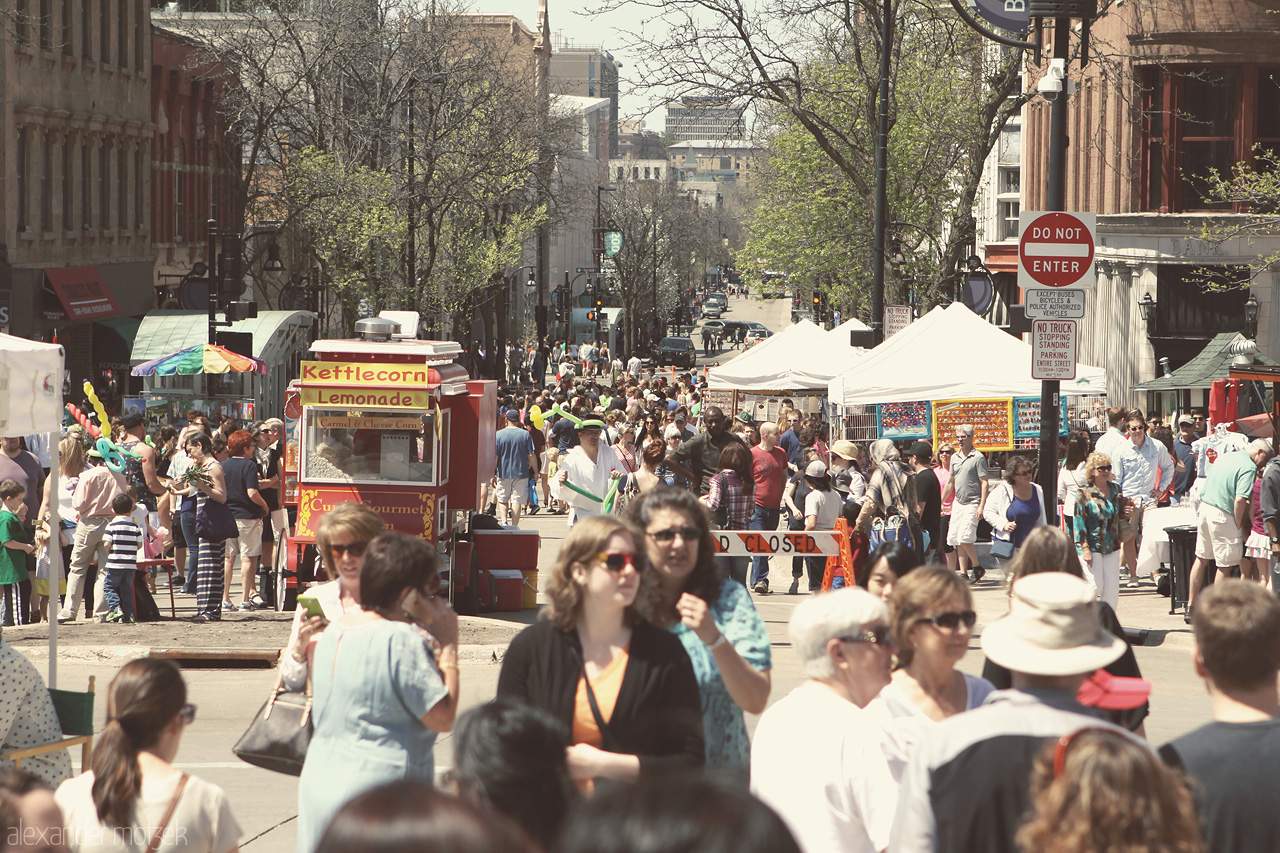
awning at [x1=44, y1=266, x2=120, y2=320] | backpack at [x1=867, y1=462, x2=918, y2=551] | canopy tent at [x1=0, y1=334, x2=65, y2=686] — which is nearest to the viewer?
canopy tent at [x1=0, y1=334, x2=65, y2=686]

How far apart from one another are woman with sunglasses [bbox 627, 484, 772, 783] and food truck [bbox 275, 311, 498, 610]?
27.1 feet

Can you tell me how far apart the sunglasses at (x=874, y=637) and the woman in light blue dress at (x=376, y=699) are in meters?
1.24

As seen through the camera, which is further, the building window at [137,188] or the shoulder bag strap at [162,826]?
the building window at [137,188]

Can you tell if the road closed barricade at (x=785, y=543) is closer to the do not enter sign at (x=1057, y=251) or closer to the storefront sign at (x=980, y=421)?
the do not enter sign at (x=1057, y=251)

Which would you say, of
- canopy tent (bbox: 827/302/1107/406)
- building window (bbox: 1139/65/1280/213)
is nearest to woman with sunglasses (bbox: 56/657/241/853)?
canopy tent (bbox: 827/302/1107/406)

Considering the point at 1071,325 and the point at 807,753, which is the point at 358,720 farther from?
the point at 1071,325

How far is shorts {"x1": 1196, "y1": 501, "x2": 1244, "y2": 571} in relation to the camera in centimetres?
1291

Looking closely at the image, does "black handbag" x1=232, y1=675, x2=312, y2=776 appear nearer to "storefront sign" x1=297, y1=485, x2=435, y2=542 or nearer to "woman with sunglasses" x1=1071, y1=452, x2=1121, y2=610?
"storefront sign" x1=297, y1=485, x2=435, y2=542

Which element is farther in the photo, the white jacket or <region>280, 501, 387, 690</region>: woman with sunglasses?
the white jacket

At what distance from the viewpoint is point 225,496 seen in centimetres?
1373

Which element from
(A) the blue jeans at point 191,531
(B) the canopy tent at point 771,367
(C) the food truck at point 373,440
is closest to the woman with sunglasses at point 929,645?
(C) the food truck at point 373,440

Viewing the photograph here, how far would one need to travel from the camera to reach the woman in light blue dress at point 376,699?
4730 mm

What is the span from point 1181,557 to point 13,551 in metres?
10.3

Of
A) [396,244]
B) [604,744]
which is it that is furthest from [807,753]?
[396,244]
